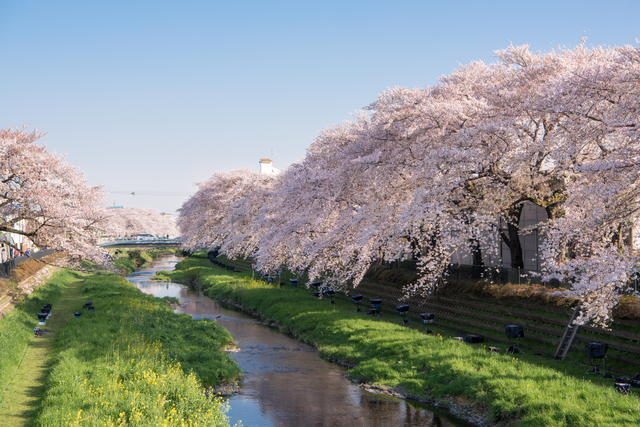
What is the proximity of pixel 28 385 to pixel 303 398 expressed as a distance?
30.3 feet

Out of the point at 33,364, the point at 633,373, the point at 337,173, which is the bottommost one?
the point at 33,364

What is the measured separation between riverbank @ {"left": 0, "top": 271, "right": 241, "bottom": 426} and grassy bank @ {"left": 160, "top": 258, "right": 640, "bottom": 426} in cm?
564

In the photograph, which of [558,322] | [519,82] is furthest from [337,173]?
[558,322]

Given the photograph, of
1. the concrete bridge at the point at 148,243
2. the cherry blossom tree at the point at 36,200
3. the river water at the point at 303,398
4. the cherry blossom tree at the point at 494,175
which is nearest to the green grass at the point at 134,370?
the river water at the point at 303,398

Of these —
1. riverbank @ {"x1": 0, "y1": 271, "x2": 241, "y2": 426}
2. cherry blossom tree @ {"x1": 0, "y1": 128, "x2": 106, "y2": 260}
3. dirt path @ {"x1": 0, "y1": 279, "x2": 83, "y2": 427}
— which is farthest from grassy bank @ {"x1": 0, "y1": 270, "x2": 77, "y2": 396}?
cherry blossom tree @ {"x1": 0, "y1": 128, "x2": 106, "y2": 260}

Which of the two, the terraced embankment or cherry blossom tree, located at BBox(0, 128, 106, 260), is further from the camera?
cherry blossom tree, located at BBox(0, 128, 106, 260)

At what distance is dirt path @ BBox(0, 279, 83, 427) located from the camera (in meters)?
14.4

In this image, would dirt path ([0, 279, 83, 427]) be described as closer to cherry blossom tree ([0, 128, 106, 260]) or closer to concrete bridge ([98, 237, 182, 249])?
cherry blossom tree ([0, 128, 106, 260])

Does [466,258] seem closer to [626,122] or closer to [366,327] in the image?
[366,327]

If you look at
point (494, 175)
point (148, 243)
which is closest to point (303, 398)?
point (494, 175)

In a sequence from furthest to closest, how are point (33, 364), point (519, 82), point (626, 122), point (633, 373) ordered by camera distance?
point (519, 82) → point (33, 364) → point (633, 373) → point (626, 122)

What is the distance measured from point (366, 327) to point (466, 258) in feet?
43.3

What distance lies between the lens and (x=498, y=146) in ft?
71.1

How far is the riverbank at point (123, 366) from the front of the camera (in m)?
13.9
